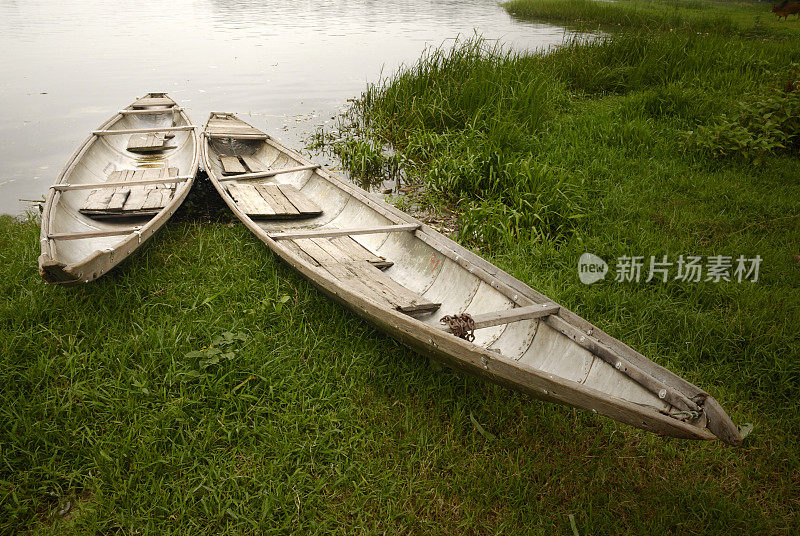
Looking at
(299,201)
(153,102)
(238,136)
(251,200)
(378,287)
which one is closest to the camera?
(378,287)

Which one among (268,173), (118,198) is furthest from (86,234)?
(268,173)

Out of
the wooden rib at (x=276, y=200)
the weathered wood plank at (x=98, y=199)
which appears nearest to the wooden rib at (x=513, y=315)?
the wooden rib at (x=276, y=200)

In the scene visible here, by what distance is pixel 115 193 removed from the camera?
182 inches

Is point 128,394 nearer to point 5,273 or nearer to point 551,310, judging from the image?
point 5,273

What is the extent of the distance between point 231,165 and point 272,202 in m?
1.42

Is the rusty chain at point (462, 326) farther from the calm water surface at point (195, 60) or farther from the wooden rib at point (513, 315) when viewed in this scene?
the calm water surface at point (195, 60)

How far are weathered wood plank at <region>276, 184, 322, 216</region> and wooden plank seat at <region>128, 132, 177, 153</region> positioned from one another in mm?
2077

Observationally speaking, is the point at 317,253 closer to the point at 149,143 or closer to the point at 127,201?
the point at 127,201

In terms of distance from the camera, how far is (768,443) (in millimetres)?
2729

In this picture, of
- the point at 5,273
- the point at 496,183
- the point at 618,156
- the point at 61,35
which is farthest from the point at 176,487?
the point at 61,35

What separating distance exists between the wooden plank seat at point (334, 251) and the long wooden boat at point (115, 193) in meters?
1.14

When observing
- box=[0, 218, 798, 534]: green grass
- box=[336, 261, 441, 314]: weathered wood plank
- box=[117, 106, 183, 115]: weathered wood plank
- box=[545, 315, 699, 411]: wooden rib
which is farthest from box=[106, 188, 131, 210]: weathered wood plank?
box=[545, 315, 699, 411]: wooden rib

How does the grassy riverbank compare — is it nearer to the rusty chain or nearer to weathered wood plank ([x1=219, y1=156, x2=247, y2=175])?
the rusty chain

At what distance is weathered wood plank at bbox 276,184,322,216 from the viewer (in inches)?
188
